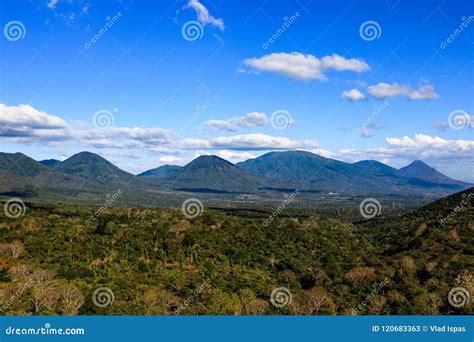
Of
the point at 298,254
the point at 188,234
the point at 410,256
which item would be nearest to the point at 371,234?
the point at 298,254

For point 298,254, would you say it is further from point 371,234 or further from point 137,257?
point 371,234

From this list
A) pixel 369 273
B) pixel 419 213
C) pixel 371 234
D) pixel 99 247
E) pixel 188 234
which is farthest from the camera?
pixel 419 213
